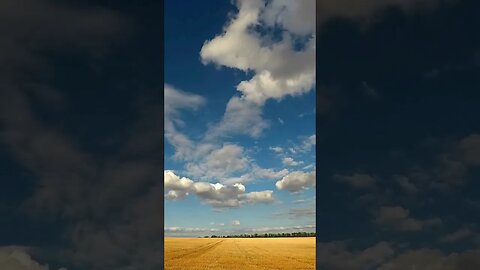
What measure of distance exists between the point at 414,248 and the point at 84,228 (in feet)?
11.9

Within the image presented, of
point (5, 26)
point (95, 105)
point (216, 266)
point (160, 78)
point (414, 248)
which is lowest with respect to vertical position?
point (216, 266)

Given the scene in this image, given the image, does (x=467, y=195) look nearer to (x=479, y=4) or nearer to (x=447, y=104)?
(x=447, y=104)

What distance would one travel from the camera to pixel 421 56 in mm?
5406

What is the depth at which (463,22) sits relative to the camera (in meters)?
5.32

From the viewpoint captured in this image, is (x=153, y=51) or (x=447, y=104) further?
(x=153, y=51)

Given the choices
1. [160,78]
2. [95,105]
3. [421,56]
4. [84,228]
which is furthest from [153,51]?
[421,56]

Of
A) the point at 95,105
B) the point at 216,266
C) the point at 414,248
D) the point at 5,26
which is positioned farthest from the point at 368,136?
the point at 216,266

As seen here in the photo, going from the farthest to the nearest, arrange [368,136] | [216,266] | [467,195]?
[216,266], [368,136], [467,195]

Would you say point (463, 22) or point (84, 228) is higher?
point (463, 22)

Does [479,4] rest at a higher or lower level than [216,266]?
higher

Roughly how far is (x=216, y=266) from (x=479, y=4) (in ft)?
23.0

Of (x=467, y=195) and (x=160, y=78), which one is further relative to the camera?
(x=160, y=78)

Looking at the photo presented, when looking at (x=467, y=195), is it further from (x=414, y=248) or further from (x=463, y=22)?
(x=463, y=22)

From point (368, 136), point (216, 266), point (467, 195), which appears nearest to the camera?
point (467, 195)
